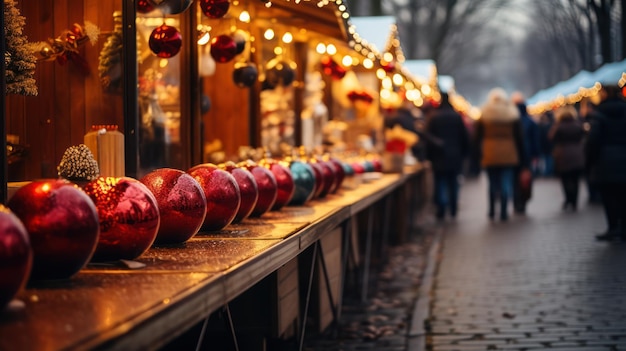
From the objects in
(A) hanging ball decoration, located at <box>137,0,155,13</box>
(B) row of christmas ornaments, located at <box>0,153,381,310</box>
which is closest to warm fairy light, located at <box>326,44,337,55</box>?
(A) hanging ball decoration, located at <box>137,0,155,13</box>

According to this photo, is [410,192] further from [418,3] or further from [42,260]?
[418,3]

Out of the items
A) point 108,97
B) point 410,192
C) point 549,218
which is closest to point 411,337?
point 108,97

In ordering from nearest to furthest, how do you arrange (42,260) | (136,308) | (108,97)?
(136,308)
(42,260)
(108,97)

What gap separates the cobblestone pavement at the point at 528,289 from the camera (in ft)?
28.1

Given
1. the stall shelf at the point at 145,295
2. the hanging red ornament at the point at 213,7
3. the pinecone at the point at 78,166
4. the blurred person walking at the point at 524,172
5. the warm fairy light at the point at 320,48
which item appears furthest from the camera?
the blurred person walking at the point at 524,172

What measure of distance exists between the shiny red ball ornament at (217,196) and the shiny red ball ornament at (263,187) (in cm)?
108

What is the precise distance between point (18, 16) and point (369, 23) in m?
18.7

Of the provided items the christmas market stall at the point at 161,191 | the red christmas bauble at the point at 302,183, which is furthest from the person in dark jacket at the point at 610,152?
the red christmas bauble at the point at 302,183

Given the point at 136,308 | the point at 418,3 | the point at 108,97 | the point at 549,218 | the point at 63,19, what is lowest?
the point at 549,218

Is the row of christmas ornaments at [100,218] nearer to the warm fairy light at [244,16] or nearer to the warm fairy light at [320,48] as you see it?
the warm fairy light at [244,16]

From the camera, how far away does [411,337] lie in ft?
28.8

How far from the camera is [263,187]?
7375 millimetres

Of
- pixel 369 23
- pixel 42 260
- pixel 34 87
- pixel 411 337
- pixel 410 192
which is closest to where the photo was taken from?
pixel 42 260

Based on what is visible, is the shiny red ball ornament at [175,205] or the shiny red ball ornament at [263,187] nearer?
the shiny red ball ornament at [175,205]
